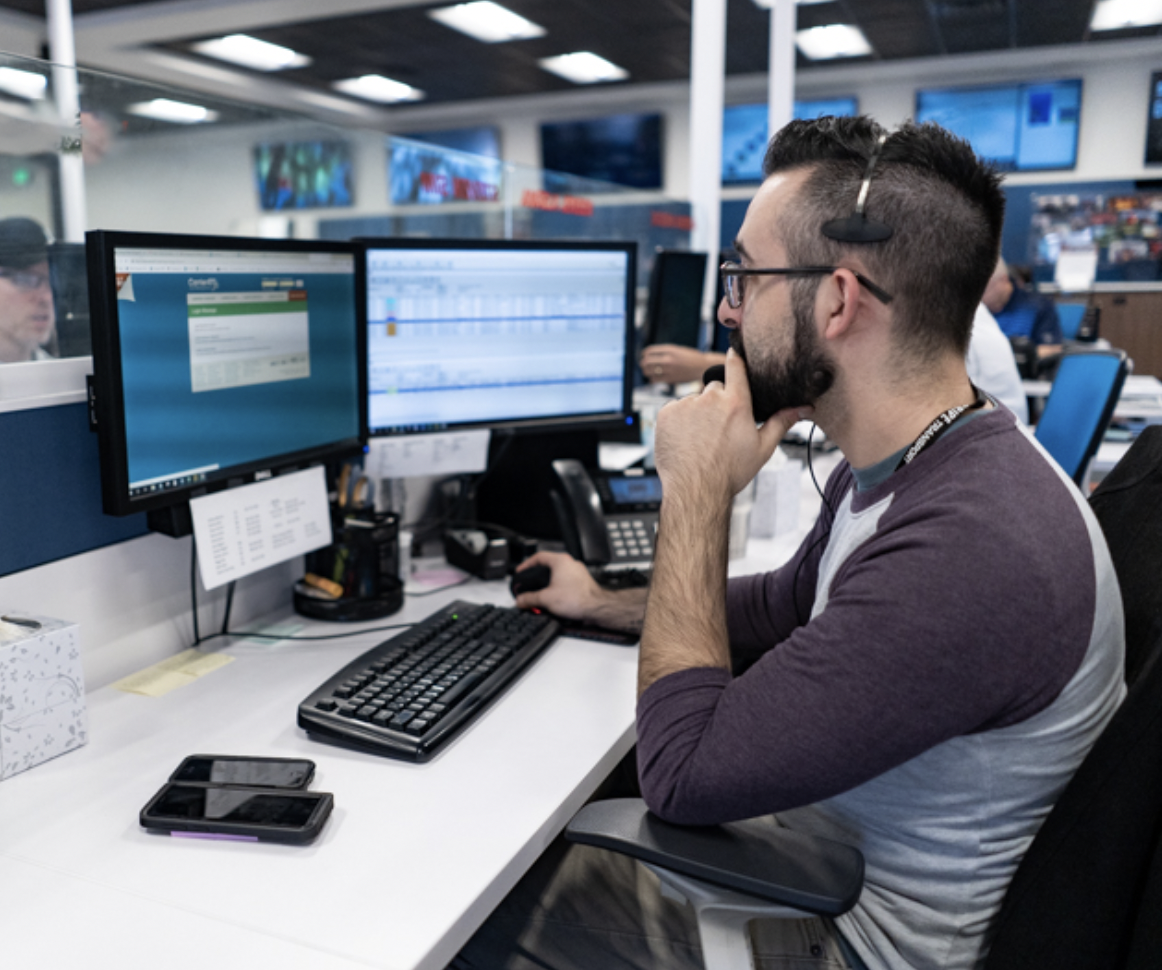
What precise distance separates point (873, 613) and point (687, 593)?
226 millimetres

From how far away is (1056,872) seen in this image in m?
0.73

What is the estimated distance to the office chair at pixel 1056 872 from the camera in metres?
0.70

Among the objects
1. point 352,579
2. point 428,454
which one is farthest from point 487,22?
point 352,579

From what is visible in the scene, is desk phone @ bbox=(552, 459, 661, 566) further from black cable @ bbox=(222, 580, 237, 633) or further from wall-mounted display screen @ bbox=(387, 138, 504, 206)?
wall-mounted display screen @ bbox=(387, 138, 504, 206)

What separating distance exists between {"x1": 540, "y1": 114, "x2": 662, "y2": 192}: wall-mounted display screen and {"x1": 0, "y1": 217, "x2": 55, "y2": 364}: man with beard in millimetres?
8680

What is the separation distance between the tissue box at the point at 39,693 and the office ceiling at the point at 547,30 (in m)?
6.34

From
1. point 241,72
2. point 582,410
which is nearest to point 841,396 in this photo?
point 582,410

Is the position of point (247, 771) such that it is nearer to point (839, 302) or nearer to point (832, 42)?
point (839, 302)

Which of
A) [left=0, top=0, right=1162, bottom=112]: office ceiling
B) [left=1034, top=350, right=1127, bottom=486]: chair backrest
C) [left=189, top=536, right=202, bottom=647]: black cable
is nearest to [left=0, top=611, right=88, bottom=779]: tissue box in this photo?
[left=189, top=536, right=202, bottom=647]: black cable

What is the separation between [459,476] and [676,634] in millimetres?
967

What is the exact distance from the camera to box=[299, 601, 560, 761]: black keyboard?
96cm

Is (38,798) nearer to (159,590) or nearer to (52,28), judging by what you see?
(159,590)

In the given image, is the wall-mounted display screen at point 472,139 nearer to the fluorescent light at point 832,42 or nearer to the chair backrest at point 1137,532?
the fluorescent light at point 832,42

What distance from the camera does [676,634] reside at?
908 millimetres
